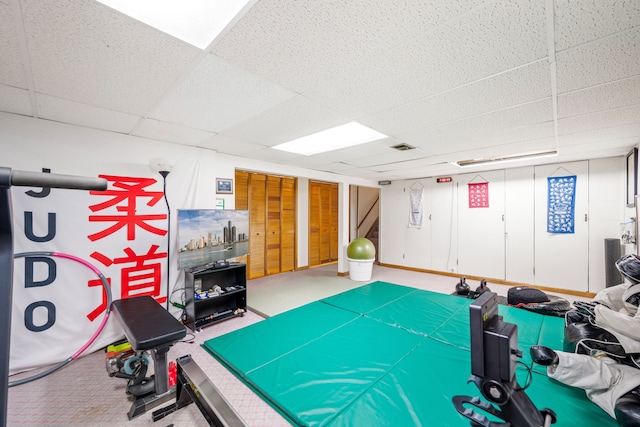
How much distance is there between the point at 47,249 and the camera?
8.46 feet

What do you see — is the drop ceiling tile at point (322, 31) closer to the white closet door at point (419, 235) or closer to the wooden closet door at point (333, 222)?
the white closet door at point (419, 235)

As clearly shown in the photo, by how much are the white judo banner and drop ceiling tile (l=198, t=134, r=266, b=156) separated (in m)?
0.84

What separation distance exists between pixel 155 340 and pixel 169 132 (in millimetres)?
2236

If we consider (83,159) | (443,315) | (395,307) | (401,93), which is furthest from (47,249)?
(443,315)

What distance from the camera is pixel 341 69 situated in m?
1.69

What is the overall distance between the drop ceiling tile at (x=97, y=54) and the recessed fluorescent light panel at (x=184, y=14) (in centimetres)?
4

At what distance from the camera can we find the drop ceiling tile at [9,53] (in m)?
1.27

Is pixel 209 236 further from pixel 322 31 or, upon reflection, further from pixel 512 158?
pixel 512 158

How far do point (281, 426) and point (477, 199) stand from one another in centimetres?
576

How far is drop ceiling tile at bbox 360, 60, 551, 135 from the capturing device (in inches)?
70.1

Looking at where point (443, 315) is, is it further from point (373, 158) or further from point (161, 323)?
point (161, 323)

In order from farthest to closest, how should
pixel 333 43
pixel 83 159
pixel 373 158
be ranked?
pixel 373 158
pixel 83 159
pixel 333 43

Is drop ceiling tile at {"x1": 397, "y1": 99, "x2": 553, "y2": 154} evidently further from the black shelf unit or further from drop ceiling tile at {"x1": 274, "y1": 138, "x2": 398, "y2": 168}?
the black shelf unit

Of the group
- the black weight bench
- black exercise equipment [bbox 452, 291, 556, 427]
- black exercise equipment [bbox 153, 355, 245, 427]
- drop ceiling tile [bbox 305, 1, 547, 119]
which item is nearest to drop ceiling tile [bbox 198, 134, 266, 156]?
drop ceiling tile [bbox 305, 1, 547, 119]
